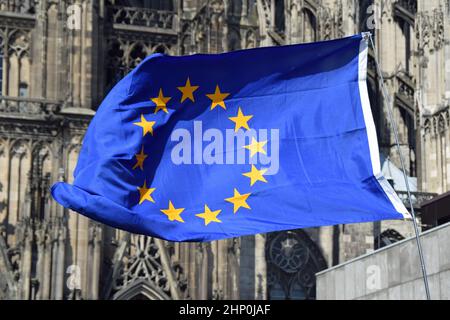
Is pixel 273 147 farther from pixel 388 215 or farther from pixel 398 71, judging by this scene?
pixel 398 71

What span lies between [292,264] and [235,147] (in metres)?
32.7

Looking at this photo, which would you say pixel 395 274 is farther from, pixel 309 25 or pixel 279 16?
pixel 279 16

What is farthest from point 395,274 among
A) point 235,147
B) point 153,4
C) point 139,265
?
point 153,4

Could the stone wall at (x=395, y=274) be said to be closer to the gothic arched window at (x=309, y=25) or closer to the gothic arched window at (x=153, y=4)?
the gothic arched window at (x=309, y=25)

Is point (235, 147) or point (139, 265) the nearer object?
point (235, 147)

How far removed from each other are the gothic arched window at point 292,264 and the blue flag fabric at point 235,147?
31.7m

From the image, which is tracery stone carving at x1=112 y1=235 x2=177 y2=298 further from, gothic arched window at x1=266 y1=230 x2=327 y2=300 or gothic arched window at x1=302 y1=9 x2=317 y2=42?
gothic arched window at x1=302 y1=9 x2=317 y2=42

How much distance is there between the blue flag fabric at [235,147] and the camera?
1814cm

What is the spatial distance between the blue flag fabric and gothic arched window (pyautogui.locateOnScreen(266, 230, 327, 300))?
31.7 meters

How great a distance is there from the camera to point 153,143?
18984 mm

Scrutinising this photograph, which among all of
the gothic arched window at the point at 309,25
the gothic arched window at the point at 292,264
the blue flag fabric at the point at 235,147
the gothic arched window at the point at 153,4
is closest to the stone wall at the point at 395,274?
the blue flag fabric at the point at 235,147

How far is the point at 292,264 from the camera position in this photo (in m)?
51.1
